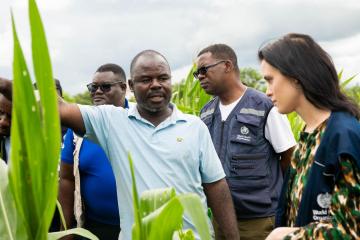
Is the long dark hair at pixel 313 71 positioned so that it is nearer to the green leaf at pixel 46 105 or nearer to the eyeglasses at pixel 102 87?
the green leaf at pixel 46 105

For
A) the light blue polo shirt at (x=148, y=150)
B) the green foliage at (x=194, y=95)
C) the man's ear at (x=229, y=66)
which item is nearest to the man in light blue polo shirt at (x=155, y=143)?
the light blue polo shirt at (x=148, y=150)

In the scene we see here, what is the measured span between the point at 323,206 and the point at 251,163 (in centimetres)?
183

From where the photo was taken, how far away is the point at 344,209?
1.73 meters

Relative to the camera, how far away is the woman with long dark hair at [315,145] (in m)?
1.74

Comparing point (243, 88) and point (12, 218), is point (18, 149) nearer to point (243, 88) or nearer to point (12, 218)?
point (12, 218)

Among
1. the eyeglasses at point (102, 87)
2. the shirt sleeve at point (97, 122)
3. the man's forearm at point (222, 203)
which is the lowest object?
the man's forearm at point (222, 203)

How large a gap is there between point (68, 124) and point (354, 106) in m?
1.10

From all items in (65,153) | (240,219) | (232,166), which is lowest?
(240,219)

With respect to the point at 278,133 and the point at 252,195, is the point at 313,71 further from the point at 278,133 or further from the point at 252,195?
the point at 252,195

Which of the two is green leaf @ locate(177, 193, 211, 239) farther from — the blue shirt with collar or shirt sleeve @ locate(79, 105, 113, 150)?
the blue shirt with collar

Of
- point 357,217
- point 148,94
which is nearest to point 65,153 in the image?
point 148,94

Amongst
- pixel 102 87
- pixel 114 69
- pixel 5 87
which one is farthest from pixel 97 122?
pixel 114 69

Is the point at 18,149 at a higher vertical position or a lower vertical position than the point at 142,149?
higher

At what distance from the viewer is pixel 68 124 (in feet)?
7.80
